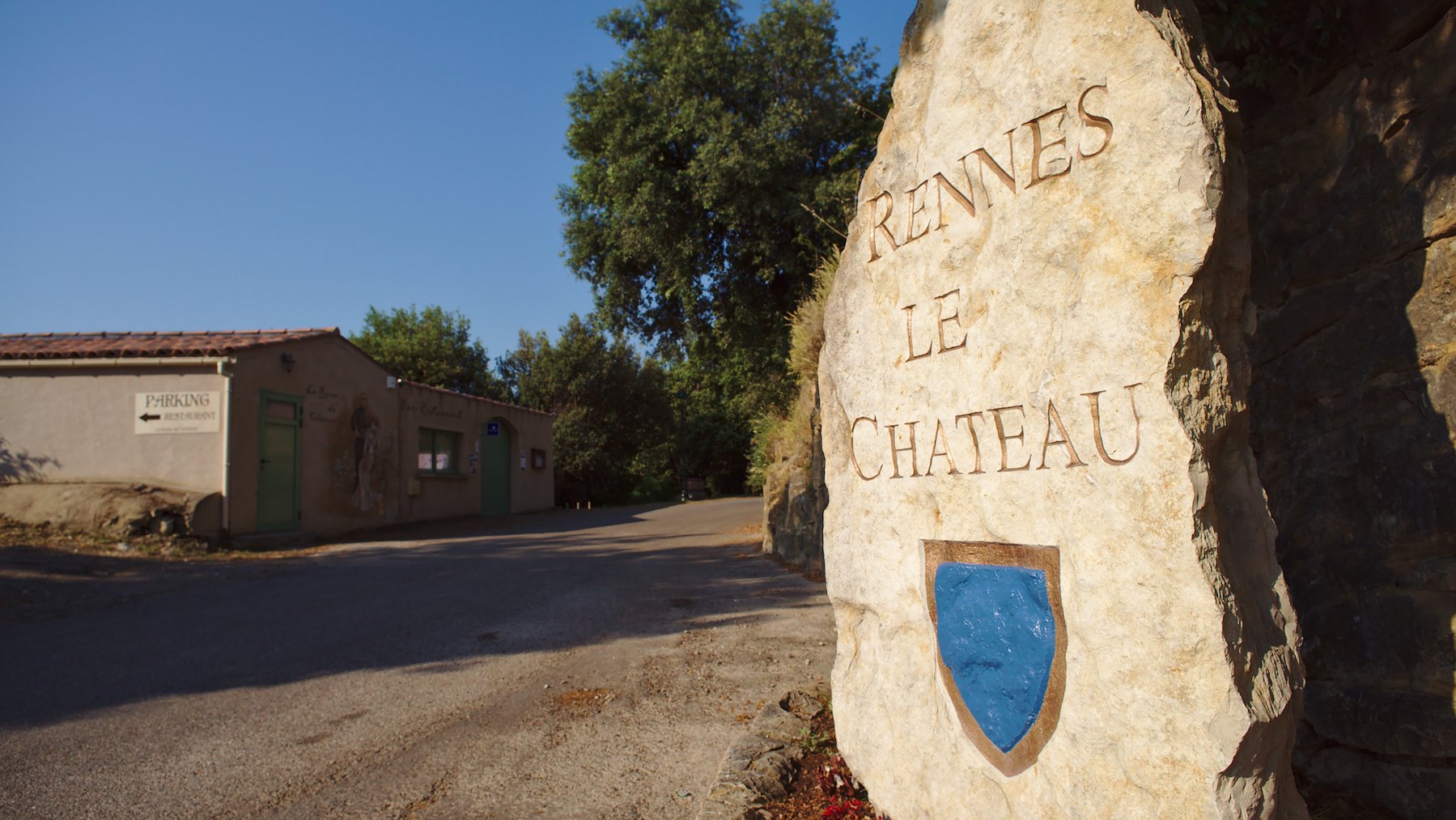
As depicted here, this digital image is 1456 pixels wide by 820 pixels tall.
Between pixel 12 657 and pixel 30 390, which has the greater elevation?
pixel 30 390

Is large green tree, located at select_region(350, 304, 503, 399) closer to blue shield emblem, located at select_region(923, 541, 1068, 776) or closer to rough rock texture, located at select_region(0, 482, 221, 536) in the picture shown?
rough rock texture, located at select_region(0, 482, 221, 536)

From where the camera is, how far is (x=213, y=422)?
12688mm

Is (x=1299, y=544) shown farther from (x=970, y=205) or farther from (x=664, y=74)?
(x=664, y=74)

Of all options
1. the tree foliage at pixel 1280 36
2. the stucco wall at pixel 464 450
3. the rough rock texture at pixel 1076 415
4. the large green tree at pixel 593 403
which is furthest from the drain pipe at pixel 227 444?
the large green tree at pixel 593 403

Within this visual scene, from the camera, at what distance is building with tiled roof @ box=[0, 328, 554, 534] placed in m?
12.7

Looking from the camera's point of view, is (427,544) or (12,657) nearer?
(12,657)

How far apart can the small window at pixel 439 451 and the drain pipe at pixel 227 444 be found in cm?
566

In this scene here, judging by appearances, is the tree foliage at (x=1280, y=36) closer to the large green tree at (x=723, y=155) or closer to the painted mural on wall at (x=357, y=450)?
the large green tree at (x=723, y=155)

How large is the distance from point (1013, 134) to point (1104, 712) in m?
1.72

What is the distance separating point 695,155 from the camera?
13875mm

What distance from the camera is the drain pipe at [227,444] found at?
12.5 m

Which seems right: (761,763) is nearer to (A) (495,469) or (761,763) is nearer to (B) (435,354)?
(A) (495,469)

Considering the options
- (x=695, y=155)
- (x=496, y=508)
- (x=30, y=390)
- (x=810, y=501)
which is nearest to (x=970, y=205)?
(x=810, y=501)

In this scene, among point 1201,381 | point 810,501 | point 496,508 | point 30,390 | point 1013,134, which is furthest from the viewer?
point 496,508
